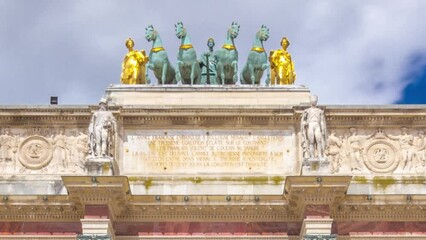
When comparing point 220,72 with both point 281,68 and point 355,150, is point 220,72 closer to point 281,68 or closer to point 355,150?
point 281,68

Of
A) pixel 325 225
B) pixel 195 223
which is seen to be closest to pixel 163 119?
pixel 195 223

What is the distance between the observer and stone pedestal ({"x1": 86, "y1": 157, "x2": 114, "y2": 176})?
73.5 feet

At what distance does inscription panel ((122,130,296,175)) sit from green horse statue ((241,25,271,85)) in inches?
77.0

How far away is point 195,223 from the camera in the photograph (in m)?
22.9

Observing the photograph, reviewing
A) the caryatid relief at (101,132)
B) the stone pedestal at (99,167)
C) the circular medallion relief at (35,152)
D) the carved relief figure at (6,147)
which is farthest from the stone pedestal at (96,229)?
the carved relief figure at (6,147)

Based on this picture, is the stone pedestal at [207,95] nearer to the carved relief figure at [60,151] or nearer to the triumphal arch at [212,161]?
the triumphal arch at [212,161]

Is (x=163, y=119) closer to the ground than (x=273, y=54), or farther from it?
closer to the ground

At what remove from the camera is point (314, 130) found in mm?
22906

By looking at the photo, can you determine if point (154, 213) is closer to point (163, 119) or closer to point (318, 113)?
point (163, 119)

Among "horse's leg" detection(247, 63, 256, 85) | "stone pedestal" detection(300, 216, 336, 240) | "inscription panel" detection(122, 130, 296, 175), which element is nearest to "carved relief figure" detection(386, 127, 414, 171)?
"inscription panel" detection(122, 130, 296, 175)

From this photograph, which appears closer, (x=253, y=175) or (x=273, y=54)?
(x=253, y=175)

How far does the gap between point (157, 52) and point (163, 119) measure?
221 cm

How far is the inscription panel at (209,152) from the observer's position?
23.7 meters

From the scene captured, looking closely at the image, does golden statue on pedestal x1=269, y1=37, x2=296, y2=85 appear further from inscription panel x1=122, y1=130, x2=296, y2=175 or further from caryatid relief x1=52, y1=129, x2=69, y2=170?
caryatid relief x1=52, y1=129, x2=69, y2=170
